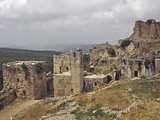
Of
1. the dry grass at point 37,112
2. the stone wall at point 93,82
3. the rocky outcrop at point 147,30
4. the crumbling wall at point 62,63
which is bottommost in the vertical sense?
the dry grass at point 37,112

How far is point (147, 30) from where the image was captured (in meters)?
69.8

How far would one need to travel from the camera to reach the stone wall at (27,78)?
54.2m

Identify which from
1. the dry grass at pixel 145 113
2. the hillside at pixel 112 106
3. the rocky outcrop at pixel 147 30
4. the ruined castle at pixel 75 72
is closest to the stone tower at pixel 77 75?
the ruined castle at pixel 75 72

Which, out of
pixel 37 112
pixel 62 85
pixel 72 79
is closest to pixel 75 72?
pixel 72 79

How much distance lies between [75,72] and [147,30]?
23.1m

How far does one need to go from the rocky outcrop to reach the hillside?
100 ft

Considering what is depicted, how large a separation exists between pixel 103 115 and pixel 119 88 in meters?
7.35

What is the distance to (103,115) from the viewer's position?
2944 centimetres

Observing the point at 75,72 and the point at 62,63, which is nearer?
the point at 75,72

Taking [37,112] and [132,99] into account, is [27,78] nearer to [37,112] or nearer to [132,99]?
[37,112]

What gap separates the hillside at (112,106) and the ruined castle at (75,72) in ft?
33.3

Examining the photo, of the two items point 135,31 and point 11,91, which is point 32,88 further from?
point 135,31

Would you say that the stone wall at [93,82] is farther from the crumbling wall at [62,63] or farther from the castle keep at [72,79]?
Result: the crumbling wall at [62,63]

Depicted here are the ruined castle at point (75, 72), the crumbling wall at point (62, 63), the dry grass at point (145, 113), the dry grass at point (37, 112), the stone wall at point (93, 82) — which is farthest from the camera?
the crumbling wall at point (62, 63)
